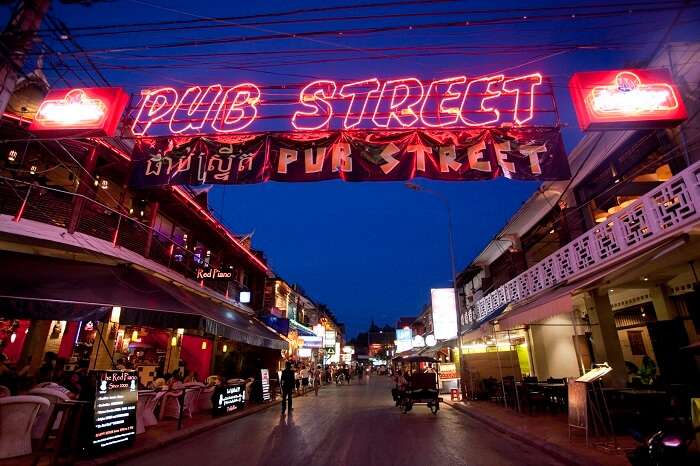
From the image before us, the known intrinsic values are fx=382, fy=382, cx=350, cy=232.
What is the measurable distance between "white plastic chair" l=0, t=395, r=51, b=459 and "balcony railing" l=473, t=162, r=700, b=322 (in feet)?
43.7

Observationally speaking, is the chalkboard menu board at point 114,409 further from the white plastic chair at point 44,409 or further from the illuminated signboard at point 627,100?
the illuminated signboard at point 627,100

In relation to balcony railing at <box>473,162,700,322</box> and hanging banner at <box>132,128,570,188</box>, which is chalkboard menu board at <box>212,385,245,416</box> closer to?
hanging banner at <box>132,128,570,188</box>

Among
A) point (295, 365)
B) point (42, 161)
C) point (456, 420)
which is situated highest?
point (42, 161)

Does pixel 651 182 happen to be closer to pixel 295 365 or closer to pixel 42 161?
pixel 42 161

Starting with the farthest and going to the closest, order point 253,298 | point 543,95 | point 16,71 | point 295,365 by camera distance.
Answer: point 295,365, point 253,298, point 543,95, point 16,71

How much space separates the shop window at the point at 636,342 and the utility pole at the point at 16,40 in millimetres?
19634

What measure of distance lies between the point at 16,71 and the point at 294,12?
5.66 m

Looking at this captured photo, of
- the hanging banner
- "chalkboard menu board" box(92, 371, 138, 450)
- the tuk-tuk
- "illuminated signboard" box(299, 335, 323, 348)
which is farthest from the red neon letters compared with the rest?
"illuminated signboard" box(299, 335, 323, 348)

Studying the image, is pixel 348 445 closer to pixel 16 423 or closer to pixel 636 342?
pixel 16 423

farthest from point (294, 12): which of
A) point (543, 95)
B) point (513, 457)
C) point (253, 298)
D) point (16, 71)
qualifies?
point (253, 298)

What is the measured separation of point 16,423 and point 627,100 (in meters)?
14.2

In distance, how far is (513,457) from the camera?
300 inches

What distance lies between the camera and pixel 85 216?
12.1 m

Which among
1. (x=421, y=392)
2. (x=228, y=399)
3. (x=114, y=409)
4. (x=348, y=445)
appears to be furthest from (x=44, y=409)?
(x=421, y=392)
